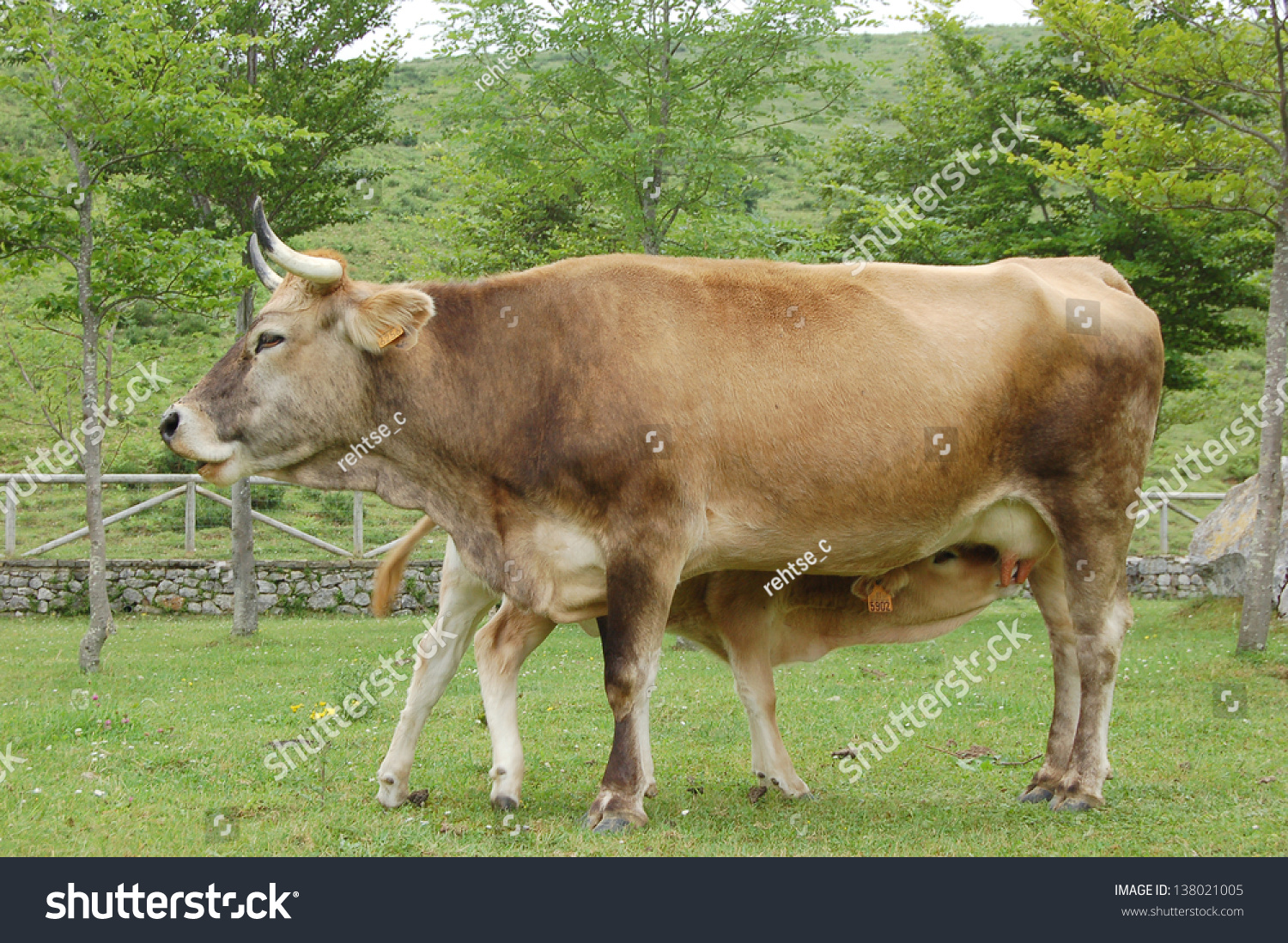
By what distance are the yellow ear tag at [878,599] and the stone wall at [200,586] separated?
528 inches

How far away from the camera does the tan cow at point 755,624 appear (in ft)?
21.4

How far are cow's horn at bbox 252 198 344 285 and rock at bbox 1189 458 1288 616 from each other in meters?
13.4

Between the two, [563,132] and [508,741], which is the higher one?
[563,132]

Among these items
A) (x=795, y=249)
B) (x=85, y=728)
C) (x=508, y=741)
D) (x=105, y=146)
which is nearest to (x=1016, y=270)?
(x=508, y=741)

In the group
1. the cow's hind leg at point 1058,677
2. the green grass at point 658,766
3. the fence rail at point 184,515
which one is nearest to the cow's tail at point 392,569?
the green grass at point 658,766

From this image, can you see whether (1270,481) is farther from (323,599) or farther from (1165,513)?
(323,599)

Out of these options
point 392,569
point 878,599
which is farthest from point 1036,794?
point 392,569

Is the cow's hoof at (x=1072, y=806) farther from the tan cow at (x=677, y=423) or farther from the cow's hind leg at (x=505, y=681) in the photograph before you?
the cow's hind leg at (x=505, y=681)

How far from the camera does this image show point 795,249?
15539mm

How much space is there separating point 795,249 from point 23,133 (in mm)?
39740

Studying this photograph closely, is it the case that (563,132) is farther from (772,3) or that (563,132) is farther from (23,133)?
(23,133)

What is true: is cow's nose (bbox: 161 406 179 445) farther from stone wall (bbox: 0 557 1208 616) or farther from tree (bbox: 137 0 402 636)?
stone wall (bbox: 0 557 1208 616)

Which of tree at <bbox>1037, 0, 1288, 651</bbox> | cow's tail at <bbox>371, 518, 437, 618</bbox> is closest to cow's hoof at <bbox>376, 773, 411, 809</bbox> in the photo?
cow's tail at <bbox>371, 518, 437, 618</bbox>

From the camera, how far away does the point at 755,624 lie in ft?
22.1
